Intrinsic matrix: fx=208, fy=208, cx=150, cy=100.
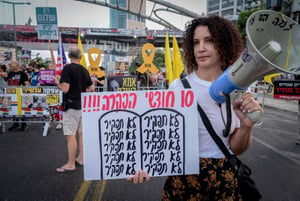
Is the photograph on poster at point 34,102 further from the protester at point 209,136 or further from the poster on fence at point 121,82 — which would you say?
the protester at point 209,136

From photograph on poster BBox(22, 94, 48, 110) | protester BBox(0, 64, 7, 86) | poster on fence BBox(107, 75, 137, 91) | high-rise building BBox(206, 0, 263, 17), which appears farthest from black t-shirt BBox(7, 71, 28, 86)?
high-rise building BBox(206, 0, 263, 17)

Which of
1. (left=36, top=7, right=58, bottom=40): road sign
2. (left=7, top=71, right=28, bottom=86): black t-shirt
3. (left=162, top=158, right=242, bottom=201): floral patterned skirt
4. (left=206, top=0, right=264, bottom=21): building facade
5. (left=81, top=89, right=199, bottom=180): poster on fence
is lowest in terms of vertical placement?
(left=162, top=158, right=242, bottom=201): floral patterned skirt

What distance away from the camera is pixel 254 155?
13.6ft

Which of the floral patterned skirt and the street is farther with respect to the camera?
the street

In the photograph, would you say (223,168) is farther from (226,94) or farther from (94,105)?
(94,105)

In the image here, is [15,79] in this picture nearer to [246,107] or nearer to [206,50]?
[206,50]

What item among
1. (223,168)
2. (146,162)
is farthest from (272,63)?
(146,162)

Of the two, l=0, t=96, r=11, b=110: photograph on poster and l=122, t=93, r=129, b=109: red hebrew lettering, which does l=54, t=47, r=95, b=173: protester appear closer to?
l=122, t=93, r=129, b=109: red hebrew lettering

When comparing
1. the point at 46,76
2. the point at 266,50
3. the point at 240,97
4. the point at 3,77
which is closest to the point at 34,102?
the point at 46,76

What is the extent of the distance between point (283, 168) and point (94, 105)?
3.72 m

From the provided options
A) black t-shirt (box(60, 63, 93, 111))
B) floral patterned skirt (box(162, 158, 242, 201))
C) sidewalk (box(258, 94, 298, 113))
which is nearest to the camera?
floral patterned skirt (box(162, 158, 242, 201))

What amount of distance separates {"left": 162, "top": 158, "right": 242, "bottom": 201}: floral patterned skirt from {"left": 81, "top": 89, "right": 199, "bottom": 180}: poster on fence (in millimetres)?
63

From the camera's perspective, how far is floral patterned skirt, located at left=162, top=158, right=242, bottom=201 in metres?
1.19

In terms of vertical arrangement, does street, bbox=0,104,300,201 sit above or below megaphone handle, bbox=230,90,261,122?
below
